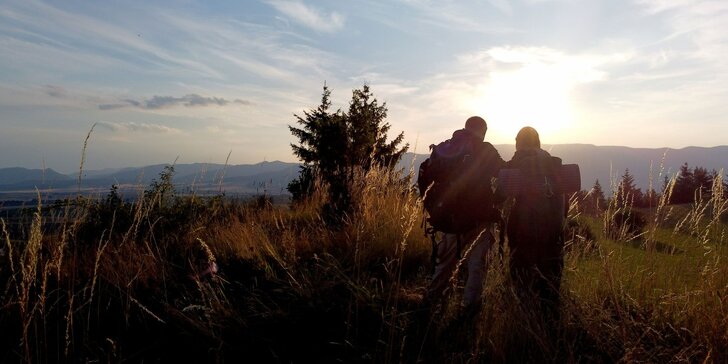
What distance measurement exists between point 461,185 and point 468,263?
0.65 m

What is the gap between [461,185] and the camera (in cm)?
383

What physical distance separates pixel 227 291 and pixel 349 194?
3.14 m

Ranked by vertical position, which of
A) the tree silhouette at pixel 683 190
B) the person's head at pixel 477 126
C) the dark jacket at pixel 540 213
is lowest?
the tree silhouette at pixel 683 190

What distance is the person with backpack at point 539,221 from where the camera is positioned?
3646 mm

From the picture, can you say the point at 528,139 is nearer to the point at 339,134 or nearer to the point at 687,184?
the point at 339,134

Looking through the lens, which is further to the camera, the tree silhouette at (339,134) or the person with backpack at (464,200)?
the tree silhouette at (339,134)

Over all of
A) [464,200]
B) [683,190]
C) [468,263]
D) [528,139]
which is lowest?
[683,190]

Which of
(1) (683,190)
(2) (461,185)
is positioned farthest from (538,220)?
(1) (683,190)

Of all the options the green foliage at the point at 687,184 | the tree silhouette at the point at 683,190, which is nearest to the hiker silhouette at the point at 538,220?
the green foliage at the point at 687,184

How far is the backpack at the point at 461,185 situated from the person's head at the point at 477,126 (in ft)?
0.20

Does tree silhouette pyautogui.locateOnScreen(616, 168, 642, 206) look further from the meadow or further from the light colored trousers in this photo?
the light colored trousers

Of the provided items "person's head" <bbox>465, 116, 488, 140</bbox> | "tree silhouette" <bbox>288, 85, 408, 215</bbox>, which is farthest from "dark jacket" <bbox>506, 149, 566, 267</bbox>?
"tree silhouette" <bbox>288, 85, 408, 215</bbox>

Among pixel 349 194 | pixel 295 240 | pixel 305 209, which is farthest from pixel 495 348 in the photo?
pixel 305 209

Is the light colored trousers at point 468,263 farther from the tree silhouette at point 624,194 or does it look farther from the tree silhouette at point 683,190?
the tree silhouette at point 683,190
